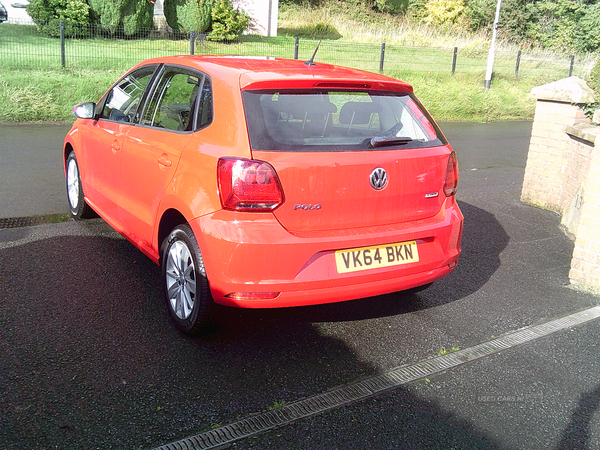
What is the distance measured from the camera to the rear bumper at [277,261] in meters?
3.30

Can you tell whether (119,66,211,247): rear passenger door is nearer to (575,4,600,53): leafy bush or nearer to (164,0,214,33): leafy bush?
(164,0,214,33): leafy bush

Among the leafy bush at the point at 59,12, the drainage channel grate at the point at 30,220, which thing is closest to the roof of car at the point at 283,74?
the drainage channel grate at the point at 30,220

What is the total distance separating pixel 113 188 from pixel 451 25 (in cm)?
4370


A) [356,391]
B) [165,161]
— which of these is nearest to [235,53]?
[165,161]

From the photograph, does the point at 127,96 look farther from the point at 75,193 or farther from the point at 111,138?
the point at 75,193

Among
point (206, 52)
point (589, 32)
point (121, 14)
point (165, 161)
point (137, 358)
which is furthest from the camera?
point (589, 32)

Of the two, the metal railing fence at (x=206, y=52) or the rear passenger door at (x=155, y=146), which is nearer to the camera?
the rear passenger door at (x=155, y=146)

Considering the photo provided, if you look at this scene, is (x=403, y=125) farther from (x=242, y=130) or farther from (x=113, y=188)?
(x=113, y=188)

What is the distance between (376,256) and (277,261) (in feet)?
2.11

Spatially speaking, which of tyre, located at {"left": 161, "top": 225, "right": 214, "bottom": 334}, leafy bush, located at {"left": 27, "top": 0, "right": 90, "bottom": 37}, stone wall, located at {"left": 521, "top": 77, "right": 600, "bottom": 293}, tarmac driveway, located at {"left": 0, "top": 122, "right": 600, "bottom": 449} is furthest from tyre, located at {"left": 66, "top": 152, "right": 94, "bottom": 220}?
leafy bush, located at {"left": 27, "top": 0, "right": 90, "bottom": 37}

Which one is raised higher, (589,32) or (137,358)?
(589,32)

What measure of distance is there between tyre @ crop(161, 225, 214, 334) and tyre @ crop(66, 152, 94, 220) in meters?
2.23

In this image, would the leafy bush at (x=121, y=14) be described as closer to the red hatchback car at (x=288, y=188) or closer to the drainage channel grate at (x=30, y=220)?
the drainage channel grate at (x=30, y=220)

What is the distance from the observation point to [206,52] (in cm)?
1950
